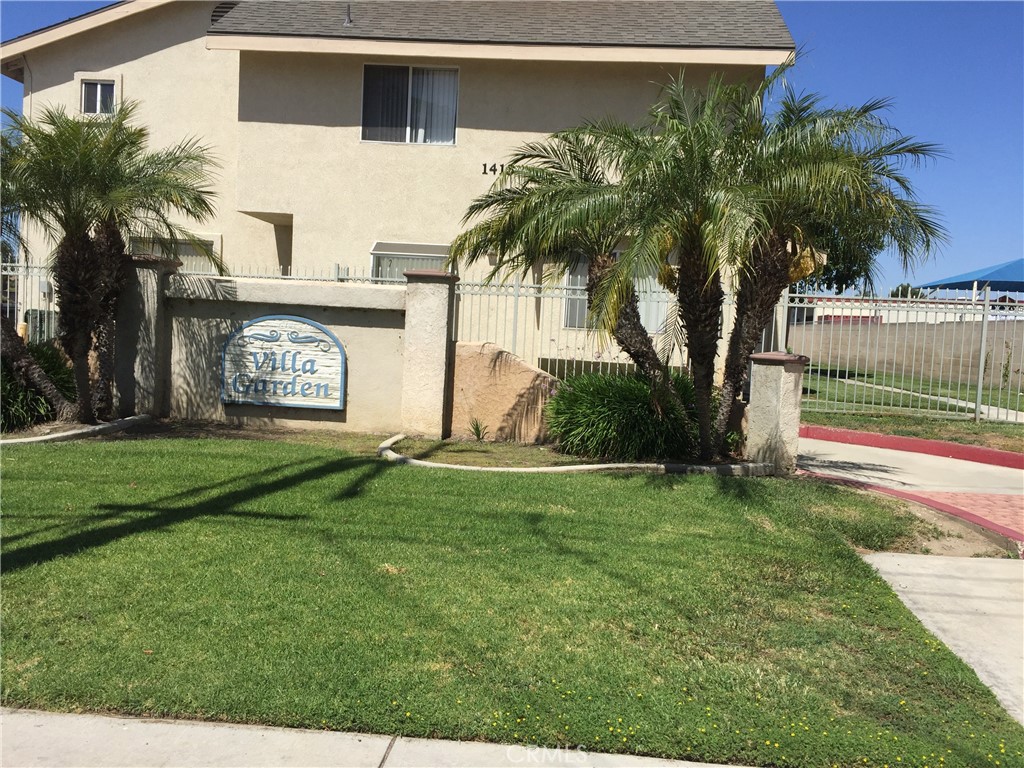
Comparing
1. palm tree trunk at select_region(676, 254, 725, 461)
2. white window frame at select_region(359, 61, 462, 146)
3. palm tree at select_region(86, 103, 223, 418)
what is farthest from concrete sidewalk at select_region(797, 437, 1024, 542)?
palm tree at select_region(86, 103, 223, 418)

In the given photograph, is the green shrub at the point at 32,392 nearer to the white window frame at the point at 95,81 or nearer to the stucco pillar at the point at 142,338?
the stucco pillar at the point at 142,338

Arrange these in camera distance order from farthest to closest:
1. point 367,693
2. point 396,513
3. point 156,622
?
point 396,513 < point 156,622 < point 367,693

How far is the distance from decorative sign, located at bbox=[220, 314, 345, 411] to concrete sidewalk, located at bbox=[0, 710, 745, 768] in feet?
25.2

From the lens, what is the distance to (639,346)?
1038cm

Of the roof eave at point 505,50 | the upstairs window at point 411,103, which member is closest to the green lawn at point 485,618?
the roof eave at point 505,50

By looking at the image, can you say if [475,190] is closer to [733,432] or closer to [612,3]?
[612,3]

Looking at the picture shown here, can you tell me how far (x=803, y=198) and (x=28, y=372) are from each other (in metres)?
9.29

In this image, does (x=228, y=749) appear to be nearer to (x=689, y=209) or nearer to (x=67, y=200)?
(x=689, y=209)

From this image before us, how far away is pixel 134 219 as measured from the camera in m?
10.8

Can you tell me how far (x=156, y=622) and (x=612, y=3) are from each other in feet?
49.8

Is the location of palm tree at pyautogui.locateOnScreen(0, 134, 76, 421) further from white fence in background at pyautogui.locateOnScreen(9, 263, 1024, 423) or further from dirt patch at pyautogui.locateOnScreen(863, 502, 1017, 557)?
dirt patch at pyautogui.locateOnScreen(863, 502, 1017, 557)

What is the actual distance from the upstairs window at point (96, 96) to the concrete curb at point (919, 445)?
16072 mm

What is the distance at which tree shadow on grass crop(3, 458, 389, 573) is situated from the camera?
621cm

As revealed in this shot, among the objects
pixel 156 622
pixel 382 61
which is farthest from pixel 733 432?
pixel 382 61
